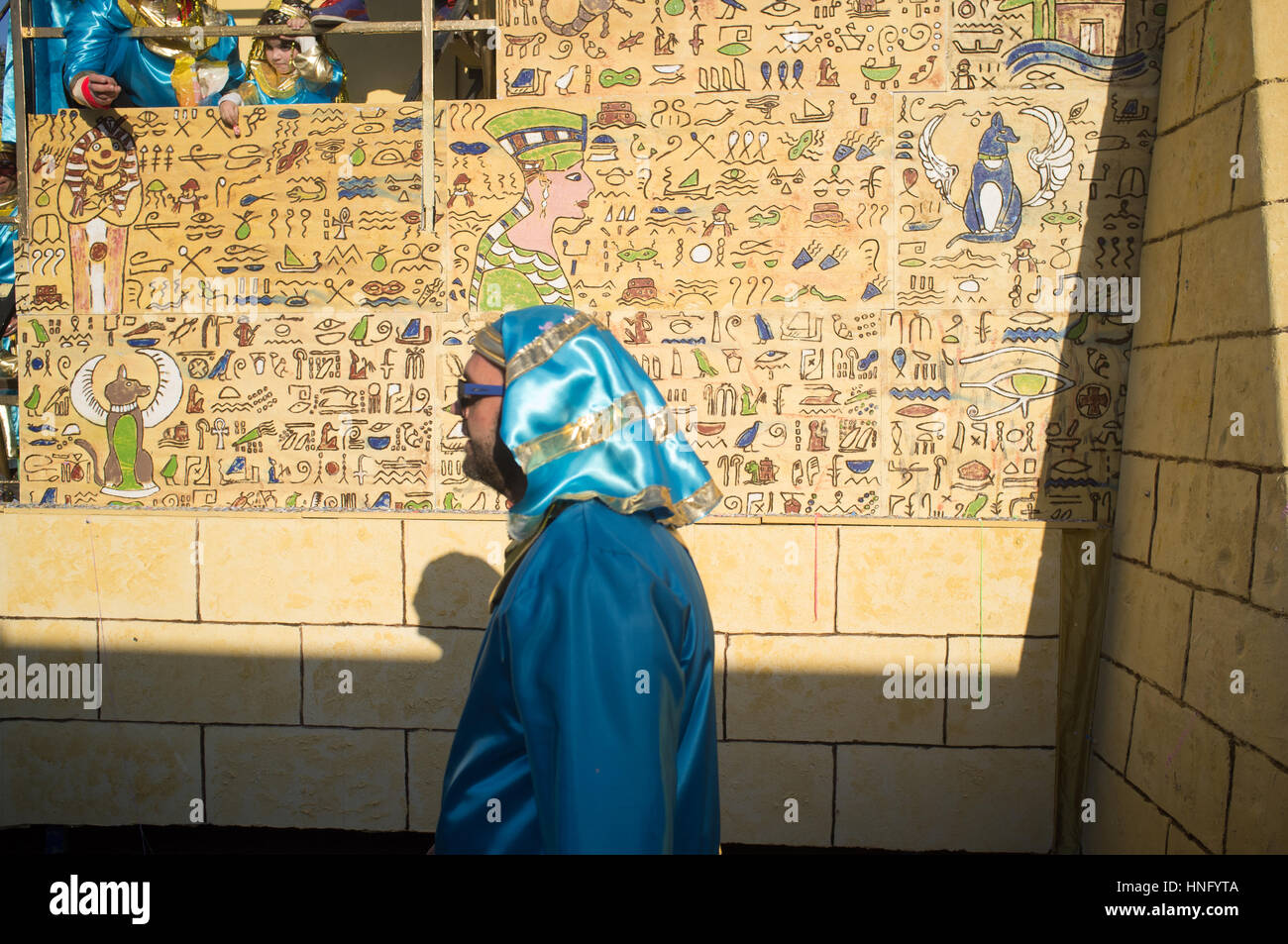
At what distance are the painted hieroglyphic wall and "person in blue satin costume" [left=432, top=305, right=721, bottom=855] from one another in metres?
2.30

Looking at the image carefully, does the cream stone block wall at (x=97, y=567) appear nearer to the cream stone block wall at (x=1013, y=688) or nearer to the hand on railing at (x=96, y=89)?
the hand on railing at (x=96, y=89)

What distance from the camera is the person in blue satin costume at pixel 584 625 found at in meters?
1.47

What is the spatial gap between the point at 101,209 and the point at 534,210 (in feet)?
6.88

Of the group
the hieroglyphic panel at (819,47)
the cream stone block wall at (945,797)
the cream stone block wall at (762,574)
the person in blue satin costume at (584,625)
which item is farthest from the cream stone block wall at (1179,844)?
the hieroglyphic panel at (819,47)

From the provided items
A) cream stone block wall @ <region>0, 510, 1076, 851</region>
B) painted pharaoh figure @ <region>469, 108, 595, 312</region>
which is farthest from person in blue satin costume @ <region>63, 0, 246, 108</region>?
cream stone block wall @ <region>0, 510, 1076, 851</region>

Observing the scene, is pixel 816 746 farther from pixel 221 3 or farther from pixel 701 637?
pixel 221 3

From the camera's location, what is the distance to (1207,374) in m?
3.50

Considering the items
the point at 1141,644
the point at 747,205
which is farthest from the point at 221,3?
the point at 1141,644

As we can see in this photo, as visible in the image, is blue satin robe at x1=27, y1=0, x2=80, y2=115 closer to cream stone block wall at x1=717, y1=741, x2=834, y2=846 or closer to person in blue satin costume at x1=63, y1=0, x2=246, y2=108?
person in blue satin costume at x1=63, y1=0, x2=246, y2=108

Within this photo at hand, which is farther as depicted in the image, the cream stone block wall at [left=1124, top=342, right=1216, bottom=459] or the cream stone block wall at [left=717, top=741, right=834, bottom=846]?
the cream stone block wall at [left=717, top=741, right=834, bottom=846]

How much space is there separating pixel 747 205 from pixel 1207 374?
2.00 m

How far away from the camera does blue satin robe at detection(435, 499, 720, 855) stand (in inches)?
57.2

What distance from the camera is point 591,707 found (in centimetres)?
147


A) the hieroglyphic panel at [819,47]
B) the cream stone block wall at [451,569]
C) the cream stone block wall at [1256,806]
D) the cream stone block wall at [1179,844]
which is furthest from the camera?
the cream stone block wall at [451,569]
